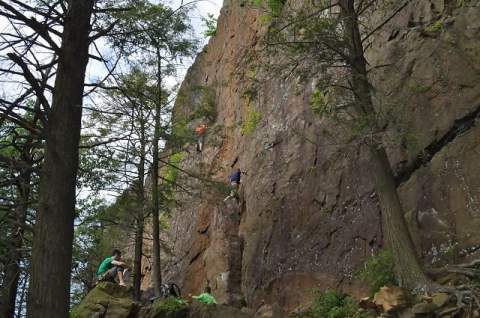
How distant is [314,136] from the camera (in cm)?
1513

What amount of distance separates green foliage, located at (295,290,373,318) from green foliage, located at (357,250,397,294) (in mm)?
526

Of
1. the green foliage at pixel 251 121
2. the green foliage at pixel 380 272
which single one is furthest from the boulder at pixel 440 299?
the green foliage at pixel 251 121

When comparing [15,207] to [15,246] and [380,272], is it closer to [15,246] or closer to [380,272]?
[15,246]

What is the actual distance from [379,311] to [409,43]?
659cm

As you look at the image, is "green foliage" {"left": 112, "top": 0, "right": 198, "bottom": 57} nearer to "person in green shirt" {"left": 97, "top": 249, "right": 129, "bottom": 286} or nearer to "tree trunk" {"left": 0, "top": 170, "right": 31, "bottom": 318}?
"tree trunk" {"left": 0, "top": 170, "right": 31, "bottom": 318}

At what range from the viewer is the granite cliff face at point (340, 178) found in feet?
35.0

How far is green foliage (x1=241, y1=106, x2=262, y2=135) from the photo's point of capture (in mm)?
19391

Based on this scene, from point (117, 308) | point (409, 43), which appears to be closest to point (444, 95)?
point (409, 43)

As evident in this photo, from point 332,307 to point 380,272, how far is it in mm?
1220

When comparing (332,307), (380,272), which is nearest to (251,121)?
(332,307)

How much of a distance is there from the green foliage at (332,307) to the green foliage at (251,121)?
8529 millimetres

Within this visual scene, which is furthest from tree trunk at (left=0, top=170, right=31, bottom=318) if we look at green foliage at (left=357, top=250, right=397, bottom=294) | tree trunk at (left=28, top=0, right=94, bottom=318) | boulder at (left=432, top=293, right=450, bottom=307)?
green foliage at (left=357, top=250, right=397, bottom=294)

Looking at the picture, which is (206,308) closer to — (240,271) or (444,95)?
(240,271)

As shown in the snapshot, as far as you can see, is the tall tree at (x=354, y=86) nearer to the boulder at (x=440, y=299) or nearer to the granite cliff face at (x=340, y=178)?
the granite cliff face at (x=340, y=178)
